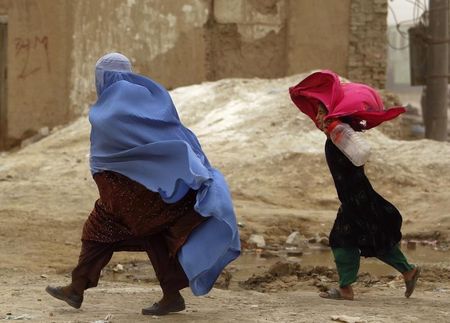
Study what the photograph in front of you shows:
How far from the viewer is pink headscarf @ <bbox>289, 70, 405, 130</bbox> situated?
607 centimetres

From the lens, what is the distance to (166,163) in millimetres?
5422

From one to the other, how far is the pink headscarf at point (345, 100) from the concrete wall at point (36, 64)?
33.7 feet

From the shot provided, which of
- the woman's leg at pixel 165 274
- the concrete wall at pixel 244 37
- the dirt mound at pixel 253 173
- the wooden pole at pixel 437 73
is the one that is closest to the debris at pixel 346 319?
the woman's leg at pixel 165 274

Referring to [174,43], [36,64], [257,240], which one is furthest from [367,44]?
[257,240]

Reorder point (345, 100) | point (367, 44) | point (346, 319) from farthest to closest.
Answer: point (367, 44)
point (345, 100)
point (346, 319)

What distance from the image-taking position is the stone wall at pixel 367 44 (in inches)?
656

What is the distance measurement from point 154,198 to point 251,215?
4572mm

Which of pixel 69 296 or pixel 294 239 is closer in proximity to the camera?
pixel 69 296

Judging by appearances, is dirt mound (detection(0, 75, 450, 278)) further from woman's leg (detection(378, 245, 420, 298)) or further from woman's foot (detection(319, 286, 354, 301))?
woman's leg (detection(378, 245, 420, 298))

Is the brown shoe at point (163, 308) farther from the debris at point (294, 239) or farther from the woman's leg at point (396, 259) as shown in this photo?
the debris at point (294, 239)

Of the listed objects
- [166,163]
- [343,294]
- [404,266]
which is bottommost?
[343,294]

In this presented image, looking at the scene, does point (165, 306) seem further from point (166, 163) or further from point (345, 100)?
point (345, 100)

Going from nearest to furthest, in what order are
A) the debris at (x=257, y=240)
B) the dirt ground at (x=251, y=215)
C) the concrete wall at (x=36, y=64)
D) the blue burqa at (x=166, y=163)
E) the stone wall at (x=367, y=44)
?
the blue burqa at (x=166, y=163) → the dirt ground at (x=251, y=215) → the debris at (x=257, y=240) → the concrete wall at (x=36, y=64) → the stone wall at (x=367, y=44)

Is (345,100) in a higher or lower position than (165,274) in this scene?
higher
